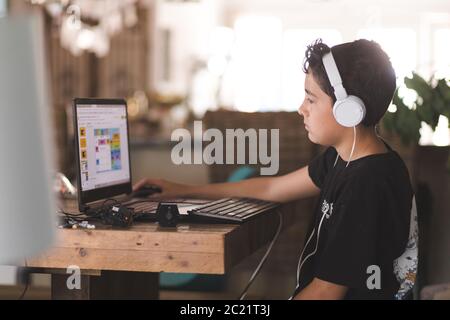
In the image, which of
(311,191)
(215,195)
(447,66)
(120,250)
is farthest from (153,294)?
(447,66)

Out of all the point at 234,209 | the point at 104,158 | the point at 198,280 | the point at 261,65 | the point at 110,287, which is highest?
the point at 261,65

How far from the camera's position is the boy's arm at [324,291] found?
64.5 inches

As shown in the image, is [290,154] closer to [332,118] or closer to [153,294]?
[153,294]

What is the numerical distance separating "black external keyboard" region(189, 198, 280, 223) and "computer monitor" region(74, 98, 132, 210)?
297mm

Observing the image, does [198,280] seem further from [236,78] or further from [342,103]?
[236,78]

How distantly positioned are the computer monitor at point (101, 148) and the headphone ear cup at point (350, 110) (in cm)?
67

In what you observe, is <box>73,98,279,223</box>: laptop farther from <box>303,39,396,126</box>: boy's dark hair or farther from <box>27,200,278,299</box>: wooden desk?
<box>303,39,396,126</box>: boy's dark hair

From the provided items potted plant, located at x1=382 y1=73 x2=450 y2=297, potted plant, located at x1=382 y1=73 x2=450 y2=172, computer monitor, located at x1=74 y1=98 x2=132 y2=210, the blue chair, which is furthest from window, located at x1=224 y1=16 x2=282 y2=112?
computer monitor, located at x1=74 y1=98 x2=132 y2=210

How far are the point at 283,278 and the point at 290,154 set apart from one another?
1.78 ft

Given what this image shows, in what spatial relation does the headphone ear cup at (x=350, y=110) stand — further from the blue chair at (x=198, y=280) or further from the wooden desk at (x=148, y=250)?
the blue chair at (x=198, y=280)

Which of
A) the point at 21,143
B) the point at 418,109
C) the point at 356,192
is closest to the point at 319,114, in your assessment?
the point at 356,192

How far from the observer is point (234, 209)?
1993mm

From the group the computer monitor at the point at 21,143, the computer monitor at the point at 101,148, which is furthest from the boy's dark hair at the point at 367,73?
the computer monitor at the point at 21,143

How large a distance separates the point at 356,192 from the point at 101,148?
2.52 ft
